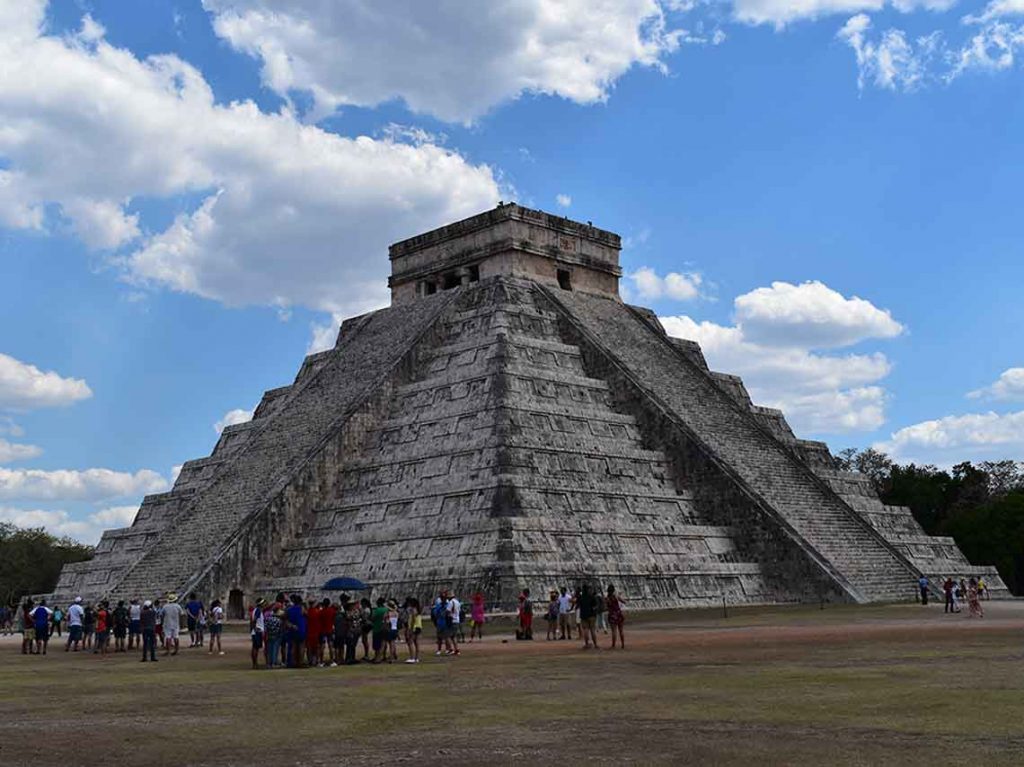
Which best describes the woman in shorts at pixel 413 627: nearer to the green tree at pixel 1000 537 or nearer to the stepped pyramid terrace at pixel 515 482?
the stepped pyramid terrace at pixel 515 482

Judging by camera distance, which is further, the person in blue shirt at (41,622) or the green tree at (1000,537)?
the green tree at (1000,537)

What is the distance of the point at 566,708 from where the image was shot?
9719mm

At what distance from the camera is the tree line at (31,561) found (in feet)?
204

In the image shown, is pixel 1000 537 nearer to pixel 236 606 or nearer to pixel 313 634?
pixel 236 606

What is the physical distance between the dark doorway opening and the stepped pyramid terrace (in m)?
0.07

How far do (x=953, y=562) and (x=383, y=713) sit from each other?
2609 cm

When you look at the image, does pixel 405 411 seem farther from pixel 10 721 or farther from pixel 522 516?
pixel 10 721

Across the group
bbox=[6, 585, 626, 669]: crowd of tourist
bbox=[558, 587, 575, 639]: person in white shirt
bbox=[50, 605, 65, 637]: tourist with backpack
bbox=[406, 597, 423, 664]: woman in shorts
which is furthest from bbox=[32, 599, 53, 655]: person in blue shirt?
bbox=[558, 587, 575, 639]: person in white shirt

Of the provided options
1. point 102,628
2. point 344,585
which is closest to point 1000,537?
point 344,585

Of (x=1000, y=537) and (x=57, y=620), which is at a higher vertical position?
(x=1000, y=537)

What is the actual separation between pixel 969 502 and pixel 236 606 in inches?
1511

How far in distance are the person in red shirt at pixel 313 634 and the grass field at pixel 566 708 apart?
0.96m

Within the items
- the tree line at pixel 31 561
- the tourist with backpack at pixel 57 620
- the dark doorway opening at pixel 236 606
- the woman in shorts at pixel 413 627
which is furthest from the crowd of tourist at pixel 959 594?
the tree line at pixel 31 561

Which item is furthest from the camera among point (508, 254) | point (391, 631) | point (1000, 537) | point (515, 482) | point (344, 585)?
point (1000, 537)
